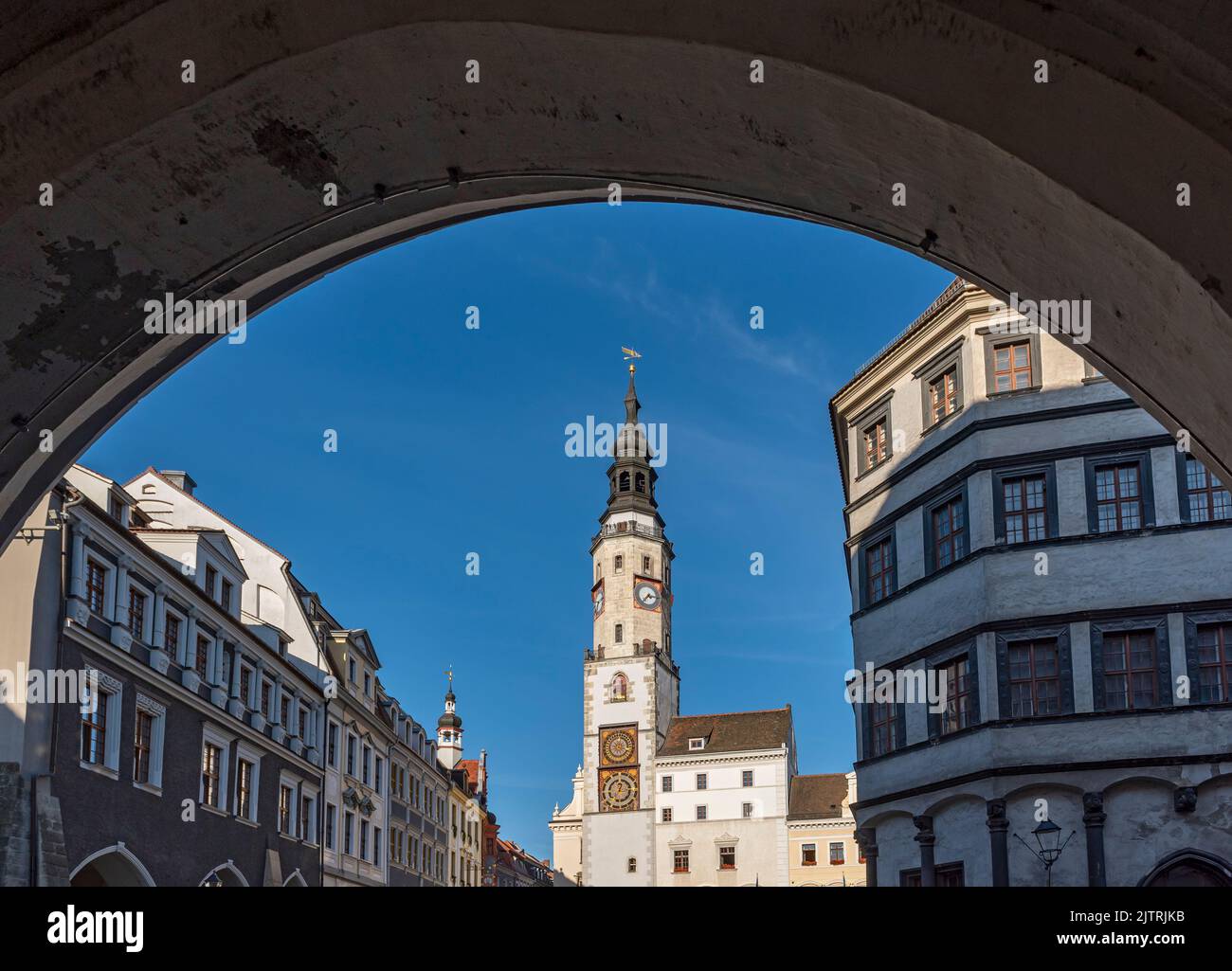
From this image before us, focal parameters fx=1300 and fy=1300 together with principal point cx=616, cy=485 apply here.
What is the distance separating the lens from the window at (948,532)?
29.9 meters

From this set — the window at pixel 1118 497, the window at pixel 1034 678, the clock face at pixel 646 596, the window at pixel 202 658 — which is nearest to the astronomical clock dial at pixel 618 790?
the clock face at pixel 646 596

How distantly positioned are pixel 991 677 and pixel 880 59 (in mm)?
26074

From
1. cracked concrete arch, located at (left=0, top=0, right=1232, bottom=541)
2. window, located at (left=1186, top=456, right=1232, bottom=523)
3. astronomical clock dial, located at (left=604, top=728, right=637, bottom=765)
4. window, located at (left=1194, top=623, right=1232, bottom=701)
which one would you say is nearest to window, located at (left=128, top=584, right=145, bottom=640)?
window, located at (left=1194, top=623, right=1232, bottom=701)

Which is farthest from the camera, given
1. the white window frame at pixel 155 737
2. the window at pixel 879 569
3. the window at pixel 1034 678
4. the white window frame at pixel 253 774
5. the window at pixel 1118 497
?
the white window frame at pixel 253 774

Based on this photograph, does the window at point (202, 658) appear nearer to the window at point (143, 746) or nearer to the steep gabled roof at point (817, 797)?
the window at point (143, 746)

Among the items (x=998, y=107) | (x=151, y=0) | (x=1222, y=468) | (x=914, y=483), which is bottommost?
(x=1222, y=468)

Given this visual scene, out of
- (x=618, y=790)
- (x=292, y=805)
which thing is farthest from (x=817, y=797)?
(x=292, y=805)

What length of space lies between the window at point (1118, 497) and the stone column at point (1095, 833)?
5.88 meters

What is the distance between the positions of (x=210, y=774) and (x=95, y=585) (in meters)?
8.29

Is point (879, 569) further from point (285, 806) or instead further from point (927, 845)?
point (285, 806)

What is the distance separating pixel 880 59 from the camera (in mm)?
3488

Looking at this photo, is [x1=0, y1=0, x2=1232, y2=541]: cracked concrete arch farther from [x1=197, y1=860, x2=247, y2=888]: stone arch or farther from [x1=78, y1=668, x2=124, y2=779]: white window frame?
[x1=197, y1=860, x2=247, y2=888]: stone arch
